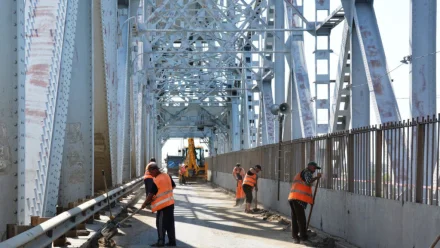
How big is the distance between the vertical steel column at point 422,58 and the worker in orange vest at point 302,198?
333cm

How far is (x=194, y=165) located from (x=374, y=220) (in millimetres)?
49734

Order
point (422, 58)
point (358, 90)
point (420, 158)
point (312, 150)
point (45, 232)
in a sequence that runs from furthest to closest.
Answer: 1. point (358, 90)
2. point (312, 150)
3. point (422, 58)
4. point (420, 158)
5. point (45, 232)

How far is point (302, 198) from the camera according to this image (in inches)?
561

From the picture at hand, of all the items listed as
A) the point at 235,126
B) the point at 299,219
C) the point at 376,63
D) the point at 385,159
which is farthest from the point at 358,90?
the point at 235,126

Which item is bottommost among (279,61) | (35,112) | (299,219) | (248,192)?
(248,192)

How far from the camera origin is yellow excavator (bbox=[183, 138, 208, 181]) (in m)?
61.2

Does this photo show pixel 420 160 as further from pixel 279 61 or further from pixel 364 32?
pixel 279 61

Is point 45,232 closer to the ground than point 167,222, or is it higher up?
higher up

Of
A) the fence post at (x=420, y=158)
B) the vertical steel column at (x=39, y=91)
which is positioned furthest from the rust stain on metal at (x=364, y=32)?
the vertical steel column at (x=39, y=91)

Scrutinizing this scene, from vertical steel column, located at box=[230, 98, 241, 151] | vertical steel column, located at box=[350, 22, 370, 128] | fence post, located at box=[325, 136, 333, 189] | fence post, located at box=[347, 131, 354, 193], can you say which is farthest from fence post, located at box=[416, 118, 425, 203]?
vertical steel column, located at box=[230, 98, 241, 151]

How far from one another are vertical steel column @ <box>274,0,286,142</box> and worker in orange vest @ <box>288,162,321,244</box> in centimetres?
1958

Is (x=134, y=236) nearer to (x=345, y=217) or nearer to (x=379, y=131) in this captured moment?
(x=345, y=217)

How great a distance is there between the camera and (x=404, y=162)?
455 inches

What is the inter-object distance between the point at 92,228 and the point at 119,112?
11.0 meters
